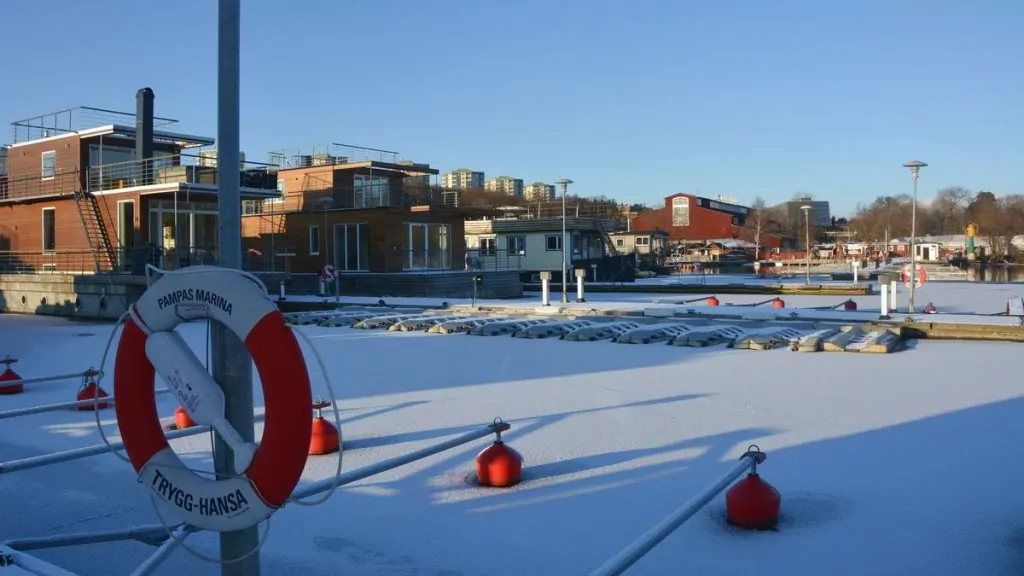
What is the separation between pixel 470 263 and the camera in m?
37.0

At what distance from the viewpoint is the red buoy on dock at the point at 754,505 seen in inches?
213

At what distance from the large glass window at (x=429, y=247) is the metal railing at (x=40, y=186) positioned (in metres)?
11.5

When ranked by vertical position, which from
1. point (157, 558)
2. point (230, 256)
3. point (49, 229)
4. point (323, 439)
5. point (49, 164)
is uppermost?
point (49, 164)

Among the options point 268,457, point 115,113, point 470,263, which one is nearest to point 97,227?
point 115,113

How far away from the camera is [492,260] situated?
4200 cm

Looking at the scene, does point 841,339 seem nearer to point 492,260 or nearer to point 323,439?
point 323,439

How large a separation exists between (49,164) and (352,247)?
35.6ft

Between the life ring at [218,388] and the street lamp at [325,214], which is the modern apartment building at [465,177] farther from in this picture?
the life ring at [218,388]

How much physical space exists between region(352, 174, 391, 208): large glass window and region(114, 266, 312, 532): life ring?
28.5 m

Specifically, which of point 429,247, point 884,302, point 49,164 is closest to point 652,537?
point 884,302

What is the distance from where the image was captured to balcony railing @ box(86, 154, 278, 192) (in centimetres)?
2648

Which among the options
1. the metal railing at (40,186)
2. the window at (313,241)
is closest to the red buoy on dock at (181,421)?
the metal railing at (40,186)

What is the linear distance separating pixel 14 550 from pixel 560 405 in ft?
20.2

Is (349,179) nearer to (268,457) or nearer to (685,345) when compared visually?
(685,345)
